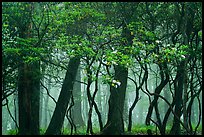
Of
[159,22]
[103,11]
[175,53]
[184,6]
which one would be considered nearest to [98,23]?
[103,11]

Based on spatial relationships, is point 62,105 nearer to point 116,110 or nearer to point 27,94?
point 27,94

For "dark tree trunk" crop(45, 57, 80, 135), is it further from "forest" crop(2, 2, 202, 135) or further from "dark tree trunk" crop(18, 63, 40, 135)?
"dark tree trunk" crop(18, 63, 40, 135)

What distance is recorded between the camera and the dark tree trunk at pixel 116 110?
10195 mm

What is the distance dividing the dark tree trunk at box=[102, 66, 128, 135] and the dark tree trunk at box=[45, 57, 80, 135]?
1521mm

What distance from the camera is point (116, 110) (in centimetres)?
1044

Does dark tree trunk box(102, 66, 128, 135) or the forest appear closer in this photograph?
the forest

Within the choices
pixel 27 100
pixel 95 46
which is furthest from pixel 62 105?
pixel 95 46

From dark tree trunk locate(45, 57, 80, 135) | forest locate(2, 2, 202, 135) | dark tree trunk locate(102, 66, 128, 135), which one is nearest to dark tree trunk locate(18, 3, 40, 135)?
forest locate(2, 2, 202, 135)

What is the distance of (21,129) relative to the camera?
968 cm

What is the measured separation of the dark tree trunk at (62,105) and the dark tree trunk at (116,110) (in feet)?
4.99

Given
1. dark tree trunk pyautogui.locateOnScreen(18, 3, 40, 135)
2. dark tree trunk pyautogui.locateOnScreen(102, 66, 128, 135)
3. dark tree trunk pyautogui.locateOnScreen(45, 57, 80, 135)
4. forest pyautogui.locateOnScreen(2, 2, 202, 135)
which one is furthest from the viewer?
dark tree trunk pyautogui.locateOnScreen(45, 57, 80, 135)

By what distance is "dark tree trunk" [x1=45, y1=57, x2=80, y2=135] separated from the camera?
1043cm

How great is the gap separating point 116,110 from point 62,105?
6.34ft

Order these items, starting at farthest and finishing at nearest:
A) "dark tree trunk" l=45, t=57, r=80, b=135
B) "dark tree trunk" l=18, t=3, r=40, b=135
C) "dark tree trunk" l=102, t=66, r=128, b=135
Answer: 1. "dark tree trunk" l=45, t=57, r=80, b=135
2. "dark tree trunk" l=102, t=66, r=128, b=135
3. "dark tree trunk" l=18, t=3, r=40, b=135
